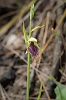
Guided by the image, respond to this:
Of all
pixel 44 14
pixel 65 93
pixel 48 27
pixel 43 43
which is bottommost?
pixel 65 93

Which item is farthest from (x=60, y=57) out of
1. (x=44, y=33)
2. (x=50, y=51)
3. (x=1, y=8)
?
(x=1, y=8)

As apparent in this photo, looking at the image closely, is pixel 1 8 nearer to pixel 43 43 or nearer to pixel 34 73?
pixel 43 43

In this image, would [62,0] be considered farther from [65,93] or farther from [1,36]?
[65,93]

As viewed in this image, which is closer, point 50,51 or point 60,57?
point 60,57

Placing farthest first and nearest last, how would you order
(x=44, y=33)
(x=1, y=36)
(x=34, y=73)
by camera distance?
1. (x=1, y=36)
2. (x=44, y=33)
3. (x=34, y=73)

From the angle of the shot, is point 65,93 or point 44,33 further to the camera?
point 44,33

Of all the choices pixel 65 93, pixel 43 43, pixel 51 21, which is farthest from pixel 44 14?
pixel 65 93

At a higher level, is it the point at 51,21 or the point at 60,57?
the point at 51,21

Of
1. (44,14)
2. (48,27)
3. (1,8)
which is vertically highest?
(1,8)

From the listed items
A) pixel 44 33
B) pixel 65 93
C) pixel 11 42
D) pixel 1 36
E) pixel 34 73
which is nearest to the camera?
pixel 65 93
